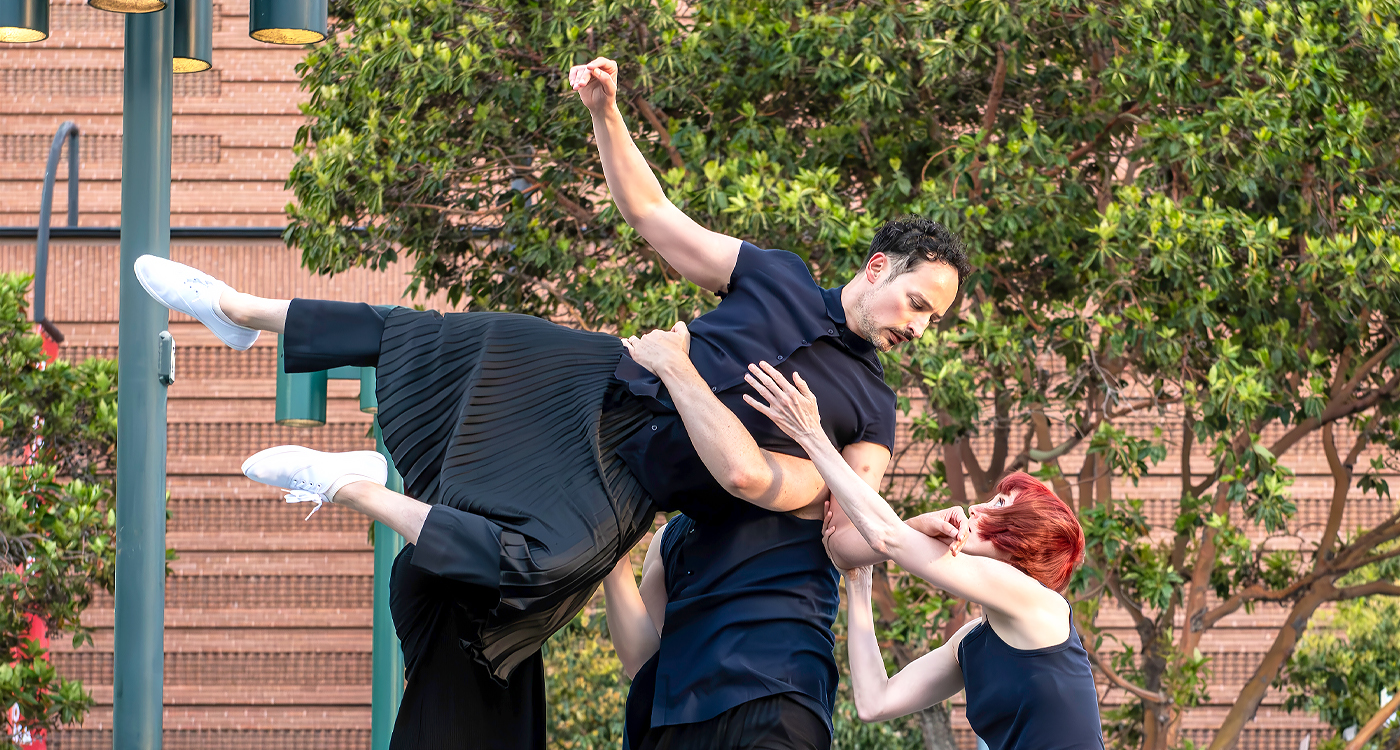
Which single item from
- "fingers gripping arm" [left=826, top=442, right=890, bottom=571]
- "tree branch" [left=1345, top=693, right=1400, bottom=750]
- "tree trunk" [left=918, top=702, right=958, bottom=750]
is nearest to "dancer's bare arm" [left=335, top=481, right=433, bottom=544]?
"fingers gripping arm" [left=826, top=442, right=890, bottom=571]

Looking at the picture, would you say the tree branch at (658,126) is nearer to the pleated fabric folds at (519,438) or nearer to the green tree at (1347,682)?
the pleated fabric folds at (519,438)

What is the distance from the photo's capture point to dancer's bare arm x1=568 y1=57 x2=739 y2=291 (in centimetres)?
323

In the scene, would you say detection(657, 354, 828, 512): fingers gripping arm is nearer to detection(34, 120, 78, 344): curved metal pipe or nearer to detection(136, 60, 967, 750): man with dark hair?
detection(136, 60, 967, 750): man with dark hair

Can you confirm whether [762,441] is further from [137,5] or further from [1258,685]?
[1258,685]

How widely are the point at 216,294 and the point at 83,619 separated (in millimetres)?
9050

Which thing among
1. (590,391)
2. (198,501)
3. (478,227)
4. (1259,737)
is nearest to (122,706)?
(590,391)

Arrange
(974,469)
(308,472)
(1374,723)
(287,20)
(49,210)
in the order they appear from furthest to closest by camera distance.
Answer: (49,210)
(974,469)
(1374,723)
(287,20)
(308,472)

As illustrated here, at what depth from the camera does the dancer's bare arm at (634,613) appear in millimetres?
3541

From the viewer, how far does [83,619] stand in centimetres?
1116

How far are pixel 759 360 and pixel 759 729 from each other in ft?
2.86

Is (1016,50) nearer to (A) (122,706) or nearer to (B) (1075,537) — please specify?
(B) (1075,537)

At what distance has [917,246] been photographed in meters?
3.12

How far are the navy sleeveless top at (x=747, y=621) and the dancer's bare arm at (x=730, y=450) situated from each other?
127 millimetres

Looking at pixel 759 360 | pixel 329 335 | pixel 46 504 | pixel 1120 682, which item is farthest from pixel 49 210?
pixel 759 360
